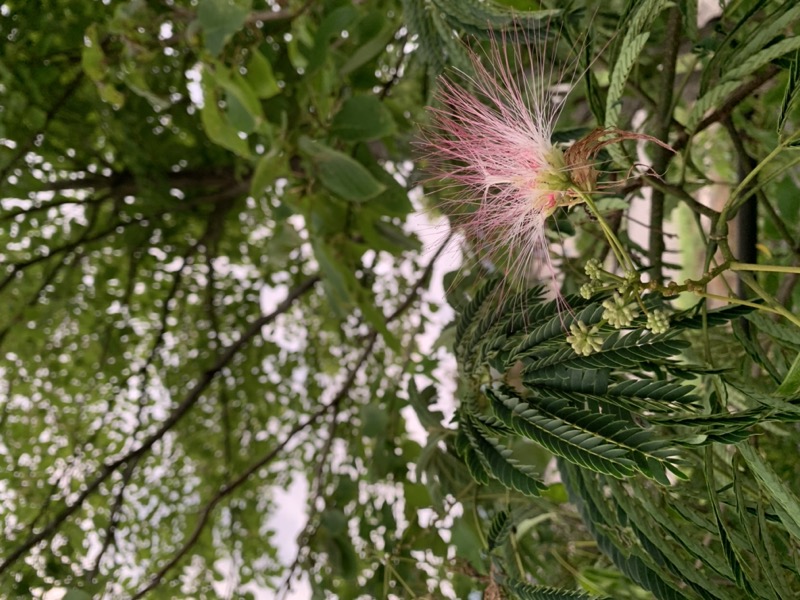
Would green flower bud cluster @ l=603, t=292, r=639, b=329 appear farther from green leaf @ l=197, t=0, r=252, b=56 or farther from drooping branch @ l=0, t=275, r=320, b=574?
drooping branch @ l=0, t=275, r=320, b=574

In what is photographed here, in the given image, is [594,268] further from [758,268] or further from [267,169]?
[267,169]

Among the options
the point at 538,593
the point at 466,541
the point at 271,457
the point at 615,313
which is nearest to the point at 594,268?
the point at 615,313

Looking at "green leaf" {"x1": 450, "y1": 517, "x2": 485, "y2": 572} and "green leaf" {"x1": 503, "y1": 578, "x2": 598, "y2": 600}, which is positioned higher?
"green leaf" {"x1": 450, "y1": 517, "x2": 485, "y2": 572}

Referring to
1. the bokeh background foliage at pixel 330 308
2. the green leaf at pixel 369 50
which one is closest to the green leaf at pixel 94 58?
the bokeh background foliage at pixel 330 308

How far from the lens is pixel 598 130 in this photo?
0.82ft

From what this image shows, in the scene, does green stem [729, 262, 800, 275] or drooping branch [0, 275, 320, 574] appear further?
drooping branch [0, 275, 320, 574]

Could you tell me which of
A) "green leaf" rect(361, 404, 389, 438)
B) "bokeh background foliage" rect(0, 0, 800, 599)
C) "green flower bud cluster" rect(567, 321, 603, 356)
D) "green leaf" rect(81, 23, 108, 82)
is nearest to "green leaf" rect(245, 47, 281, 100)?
"bokeh background foliage" rect(0, 0, 800, 599)

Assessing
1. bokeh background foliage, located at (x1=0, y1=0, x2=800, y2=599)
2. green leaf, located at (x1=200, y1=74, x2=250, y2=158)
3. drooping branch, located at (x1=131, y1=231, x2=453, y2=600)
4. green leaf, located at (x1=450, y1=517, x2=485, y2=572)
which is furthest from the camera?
drooping branch, located at (x1=131, y1=231, x2=453, y2=600)

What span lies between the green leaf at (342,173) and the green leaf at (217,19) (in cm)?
10

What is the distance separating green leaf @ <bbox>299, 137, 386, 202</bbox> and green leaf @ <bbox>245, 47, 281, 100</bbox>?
95mm

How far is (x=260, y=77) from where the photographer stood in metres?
0.57

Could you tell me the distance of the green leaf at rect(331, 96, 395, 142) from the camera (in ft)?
1.70

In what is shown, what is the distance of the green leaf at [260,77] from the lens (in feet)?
1.85

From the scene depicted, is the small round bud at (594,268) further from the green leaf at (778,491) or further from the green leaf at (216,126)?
the green leaf at (216,126)
